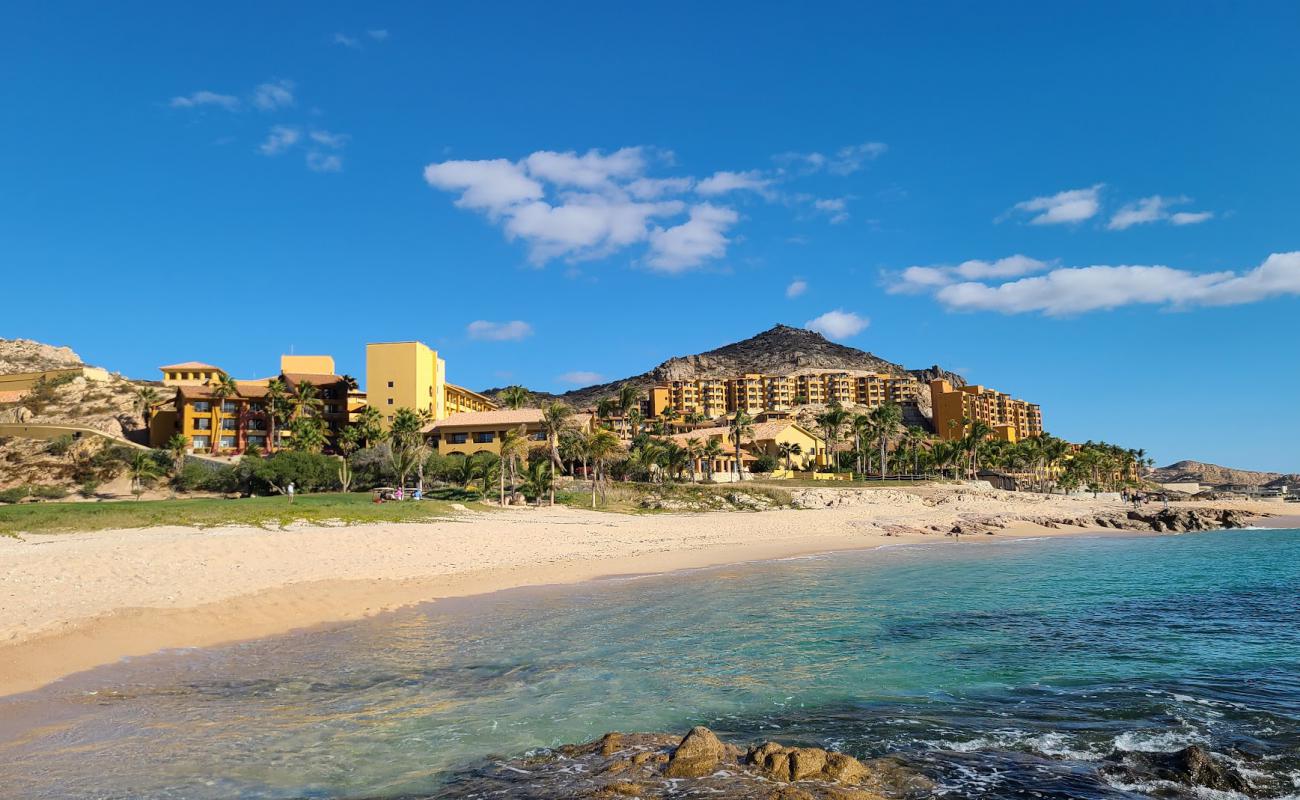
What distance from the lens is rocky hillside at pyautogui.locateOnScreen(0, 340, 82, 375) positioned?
443 ft

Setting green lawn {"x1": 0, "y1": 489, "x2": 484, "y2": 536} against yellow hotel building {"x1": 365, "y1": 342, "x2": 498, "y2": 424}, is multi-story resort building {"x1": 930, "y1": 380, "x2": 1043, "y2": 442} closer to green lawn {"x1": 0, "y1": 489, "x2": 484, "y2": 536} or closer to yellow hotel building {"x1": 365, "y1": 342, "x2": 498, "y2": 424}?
yellow hotel building {"x1": 365, "y1": 342, "x2": 498, "y2": 424}

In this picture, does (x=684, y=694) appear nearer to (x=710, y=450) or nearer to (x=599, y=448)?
(x=599, y=448)

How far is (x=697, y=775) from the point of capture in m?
8.35

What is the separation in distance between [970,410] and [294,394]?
139695 millimetres

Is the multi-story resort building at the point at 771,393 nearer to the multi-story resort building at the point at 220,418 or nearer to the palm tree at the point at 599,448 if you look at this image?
the multi-story resort building at the point at 220,418

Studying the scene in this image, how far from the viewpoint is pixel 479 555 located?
30688 millimetres

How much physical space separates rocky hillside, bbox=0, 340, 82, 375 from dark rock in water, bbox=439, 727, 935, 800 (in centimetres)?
15625

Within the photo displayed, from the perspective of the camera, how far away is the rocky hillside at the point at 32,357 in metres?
135

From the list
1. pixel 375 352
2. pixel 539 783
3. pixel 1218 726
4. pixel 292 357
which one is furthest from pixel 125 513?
pixel 292 357

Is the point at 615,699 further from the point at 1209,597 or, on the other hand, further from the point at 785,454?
the point at 785,454

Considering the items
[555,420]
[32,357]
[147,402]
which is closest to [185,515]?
[555,420]

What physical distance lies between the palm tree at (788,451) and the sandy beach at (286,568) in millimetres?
53448

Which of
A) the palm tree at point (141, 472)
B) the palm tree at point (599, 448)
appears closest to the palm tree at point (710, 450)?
the palm tree at point (599, 448)

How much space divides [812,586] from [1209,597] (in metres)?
12.0
